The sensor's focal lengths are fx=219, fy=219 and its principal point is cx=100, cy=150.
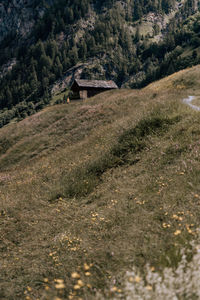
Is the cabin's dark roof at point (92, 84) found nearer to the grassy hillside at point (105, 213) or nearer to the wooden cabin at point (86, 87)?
the wooden cabin at point (86, 87)

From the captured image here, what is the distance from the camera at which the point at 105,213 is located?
7.11 metres

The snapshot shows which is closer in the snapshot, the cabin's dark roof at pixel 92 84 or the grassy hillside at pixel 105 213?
the grassy hillside at pixel 105 213

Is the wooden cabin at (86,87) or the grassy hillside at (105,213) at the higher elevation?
the grassy hillside at (105,213)

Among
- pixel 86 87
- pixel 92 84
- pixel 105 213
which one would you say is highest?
pixel 105 213

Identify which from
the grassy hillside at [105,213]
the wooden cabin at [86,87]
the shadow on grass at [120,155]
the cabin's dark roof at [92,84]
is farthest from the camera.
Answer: the wooden cabin at [86,87]

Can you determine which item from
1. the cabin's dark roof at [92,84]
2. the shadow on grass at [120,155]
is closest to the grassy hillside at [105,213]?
the shadow on grass at [120,155]

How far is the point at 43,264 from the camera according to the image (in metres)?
5.71

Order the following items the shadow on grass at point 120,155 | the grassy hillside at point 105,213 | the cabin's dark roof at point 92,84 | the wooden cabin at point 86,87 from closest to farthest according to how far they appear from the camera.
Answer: the grassy hillside at point 105,213, the shadow on grass at point 120,155, the cabin's dark roof at point 92,84, the wooden cabin at point 86,87

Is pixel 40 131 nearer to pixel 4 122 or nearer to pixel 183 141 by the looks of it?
pixel 183 141

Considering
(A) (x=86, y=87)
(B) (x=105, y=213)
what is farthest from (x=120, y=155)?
(A) (x=86, y=87)

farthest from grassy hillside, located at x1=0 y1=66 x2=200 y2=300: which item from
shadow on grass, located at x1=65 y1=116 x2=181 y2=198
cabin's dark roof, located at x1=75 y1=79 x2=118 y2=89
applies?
cabin's dark roof, located at x1=75 y1=79 x2=118 y2=89

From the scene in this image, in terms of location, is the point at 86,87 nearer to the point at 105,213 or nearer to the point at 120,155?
the point at 120,155

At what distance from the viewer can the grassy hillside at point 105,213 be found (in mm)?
4270

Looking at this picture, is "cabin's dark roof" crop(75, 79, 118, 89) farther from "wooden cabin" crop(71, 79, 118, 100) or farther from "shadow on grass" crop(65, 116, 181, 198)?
"shadow on grass" crop(65, 116, 181, 198)
